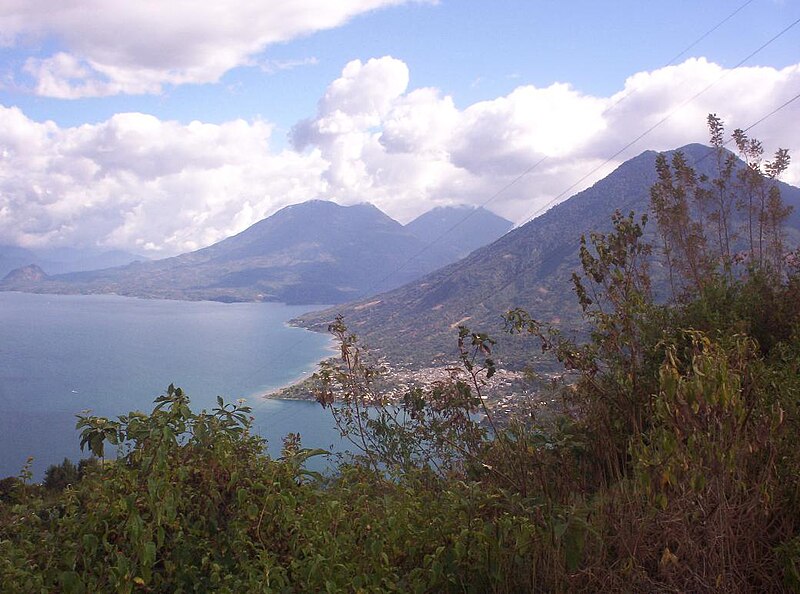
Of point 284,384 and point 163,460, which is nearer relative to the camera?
point 163,460

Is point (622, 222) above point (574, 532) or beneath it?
above

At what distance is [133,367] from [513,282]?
4137 centimetres

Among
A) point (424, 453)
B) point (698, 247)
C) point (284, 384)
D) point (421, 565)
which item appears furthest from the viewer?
point (284, 384)

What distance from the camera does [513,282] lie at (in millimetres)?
66438

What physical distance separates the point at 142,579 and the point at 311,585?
601 mm

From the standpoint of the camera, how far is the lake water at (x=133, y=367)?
1465 inches

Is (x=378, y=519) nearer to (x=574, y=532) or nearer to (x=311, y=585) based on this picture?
(x=311, y=585)

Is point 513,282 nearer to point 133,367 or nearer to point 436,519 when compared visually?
point 133,367

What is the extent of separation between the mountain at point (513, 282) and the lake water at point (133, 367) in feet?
31.4

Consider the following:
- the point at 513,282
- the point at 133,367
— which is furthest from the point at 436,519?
the point at 513,282

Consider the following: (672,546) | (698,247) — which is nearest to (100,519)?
(672,546)

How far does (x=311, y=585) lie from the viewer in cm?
213

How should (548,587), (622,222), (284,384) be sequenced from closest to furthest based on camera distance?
(548,587)
(622,222)
(284,384)

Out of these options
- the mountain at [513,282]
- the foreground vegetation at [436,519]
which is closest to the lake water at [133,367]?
the foreground vegetation at [436,519]
